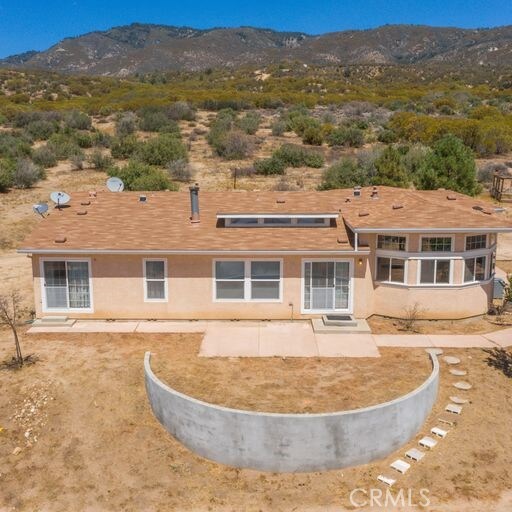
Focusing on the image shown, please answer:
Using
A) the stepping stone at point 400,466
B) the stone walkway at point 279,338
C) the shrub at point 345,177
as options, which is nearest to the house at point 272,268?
the stone walkway at point 279,338

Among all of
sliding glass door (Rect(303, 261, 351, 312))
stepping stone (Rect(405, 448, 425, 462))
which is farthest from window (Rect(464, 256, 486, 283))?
stepping stone (Rect(405, 448, 425, 462))

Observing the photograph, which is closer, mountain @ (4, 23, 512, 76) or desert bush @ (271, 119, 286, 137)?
desert bush @ (271, 119, 286, 137)

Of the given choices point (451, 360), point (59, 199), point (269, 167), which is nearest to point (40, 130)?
point (269, 167)

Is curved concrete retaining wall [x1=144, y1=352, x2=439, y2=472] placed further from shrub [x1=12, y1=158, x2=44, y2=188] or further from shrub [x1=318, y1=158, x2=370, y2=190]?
shrub [x1=12, y1=158, x2=44, y2=188]

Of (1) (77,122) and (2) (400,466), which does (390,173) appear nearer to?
(2) (400,466)

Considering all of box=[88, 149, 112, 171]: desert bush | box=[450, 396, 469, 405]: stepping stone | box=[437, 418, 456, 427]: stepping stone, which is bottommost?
box=[437, 418, 456, 427]: stepping stone

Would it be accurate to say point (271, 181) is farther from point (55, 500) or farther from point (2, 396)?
point (55, 500)

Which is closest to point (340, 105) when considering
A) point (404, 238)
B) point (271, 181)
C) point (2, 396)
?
point (271, 181)
